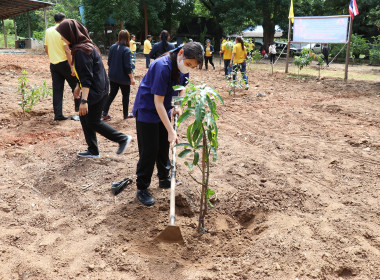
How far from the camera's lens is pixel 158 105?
2793mm

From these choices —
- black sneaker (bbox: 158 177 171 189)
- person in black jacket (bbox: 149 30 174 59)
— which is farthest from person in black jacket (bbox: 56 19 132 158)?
person in black jacket (bbox: 149 30 174 59)

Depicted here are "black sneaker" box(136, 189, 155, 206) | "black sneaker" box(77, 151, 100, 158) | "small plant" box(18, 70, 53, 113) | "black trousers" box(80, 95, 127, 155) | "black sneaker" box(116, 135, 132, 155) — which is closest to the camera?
"black sneaker" box(136, 189, 155, 206)

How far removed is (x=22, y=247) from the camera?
269 cm

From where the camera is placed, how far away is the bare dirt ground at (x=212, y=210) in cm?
253

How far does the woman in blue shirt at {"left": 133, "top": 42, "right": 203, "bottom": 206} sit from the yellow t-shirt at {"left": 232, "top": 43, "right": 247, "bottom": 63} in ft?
21.2

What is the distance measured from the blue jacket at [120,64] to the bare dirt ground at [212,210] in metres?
0.81

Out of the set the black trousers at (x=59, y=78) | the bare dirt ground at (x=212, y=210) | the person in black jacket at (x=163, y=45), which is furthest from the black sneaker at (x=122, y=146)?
the person in black jacket at (x=163, y=45)

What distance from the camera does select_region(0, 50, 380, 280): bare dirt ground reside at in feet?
8.29

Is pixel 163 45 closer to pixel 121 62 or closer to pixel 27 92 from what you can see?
pixel 121 62

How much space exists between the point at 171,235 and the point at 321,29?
11309 mm

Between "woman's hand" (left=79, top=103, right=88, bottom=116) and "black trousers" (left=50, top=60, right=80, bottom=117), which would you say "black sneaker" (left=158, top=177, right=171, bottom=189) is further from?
"black trousers" (left=50, top=60, right=80, bottom=117)

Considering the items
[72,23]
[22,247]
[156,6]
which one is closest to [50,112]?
[72,23]

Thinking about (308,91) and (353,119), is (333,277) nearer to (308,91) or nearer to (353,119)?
(353,119)

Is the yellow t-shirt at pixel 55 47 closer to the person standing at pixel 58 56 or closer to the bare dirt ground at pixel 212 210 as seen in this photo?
the person standing at pixel 58 56
